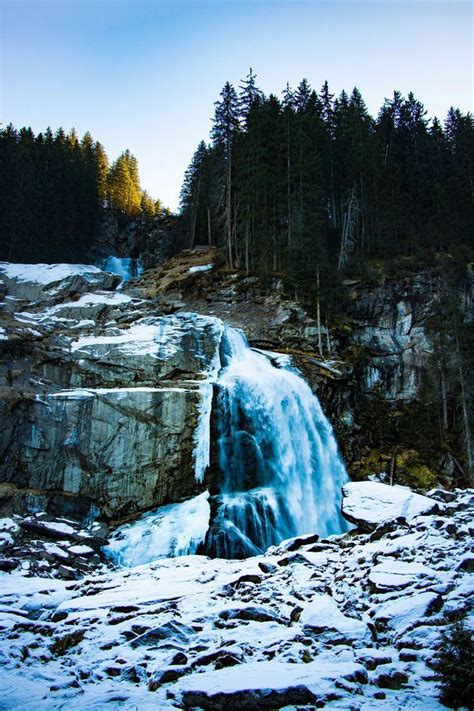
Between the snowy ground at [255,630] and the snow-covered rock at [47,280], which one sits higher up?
the snow-covered rock at [47,280]

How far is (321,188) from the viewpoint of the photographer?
38531 millimetres

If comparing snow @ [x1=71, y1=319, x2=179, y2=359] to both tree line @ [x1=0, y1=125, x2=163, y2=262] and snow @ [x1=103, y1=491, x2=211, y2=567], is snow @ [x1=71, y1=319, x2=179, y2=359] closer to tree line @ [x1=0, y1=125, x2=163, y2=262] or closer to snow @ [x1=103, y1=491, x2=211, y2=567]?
snow @ [x1=103, y1=491, x2=211, y2=567]

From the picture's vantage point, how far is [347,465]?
24984 mm

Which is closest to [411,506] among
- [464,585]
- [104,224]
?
[464,585]

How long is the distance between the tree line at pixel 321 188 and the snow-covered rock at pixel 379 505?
1902 centimetres

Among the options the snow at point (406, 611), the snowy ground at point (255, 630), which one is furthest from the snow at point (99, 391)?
the snow at point (406, 611)

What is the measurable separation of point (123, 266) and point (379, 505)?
4635 cm

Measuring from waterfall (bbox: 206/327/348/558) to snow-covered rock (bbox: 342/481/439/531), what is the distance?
4.95 m

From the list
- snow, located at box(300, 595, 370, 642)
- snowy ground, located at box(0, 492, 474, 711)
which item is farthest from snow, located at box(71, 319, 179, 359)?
snow, located at box(300, 595, 370, 642)

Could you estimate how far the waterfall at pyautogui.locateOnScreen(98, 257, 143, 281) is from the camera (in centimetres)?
5138

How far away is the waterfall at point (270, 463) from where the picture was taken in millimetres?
17484

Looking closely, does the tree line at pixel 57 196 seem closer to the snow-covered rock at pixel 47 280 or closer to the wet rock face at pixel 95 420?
the snow-covered rock at pixel 47 280

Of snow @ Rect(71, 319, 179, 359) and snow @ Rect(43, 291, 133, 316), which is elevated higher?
snow @ Rect(43, 291, 133, 316)

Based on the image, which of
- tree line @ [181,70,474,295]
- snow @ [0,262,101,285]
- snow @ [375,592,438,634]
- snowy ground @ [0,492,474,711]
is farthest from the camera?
tree line @ [181,70,474,295]
